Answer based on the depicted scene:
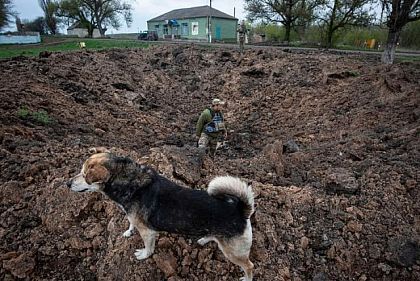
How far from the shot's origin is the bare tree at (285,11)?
29.3 metres

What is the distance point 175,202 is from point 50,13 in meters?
60.6

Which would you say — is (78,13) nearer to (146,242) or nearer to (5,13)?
(5,13)

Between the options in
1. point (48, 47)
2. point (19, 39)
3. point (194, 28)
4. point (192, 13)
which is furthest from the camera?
point (192, 13)

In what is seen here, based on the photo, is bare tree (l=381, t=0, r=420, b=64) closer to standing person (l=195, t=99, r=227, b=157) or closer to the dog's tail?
standing person (l=195, t=99, r=227, b=157)

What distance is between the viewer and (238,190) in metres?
3.35

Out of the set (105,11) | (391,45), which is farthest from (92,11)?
(391,45)

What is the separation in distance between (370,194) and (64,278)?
188 inches

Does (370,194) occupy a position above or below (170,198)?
below

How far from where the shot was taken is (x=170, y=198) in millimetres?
3523

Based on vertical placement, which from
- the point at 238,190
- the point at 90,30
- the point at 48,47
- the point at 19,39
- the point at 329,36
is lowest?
the point at 238,190

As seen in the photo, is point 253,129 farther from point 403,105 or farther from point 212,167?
point 212,167

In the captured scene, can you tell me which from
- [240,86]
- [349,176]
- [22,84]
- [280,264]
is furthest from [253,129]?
[22,84]

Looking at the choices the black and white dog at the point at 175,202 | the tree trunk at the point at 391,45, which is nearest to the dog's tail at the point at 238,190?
the black and white dog at the point at 175,202

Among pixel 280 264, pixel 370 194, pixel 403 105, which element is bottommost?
pixel 280 264
